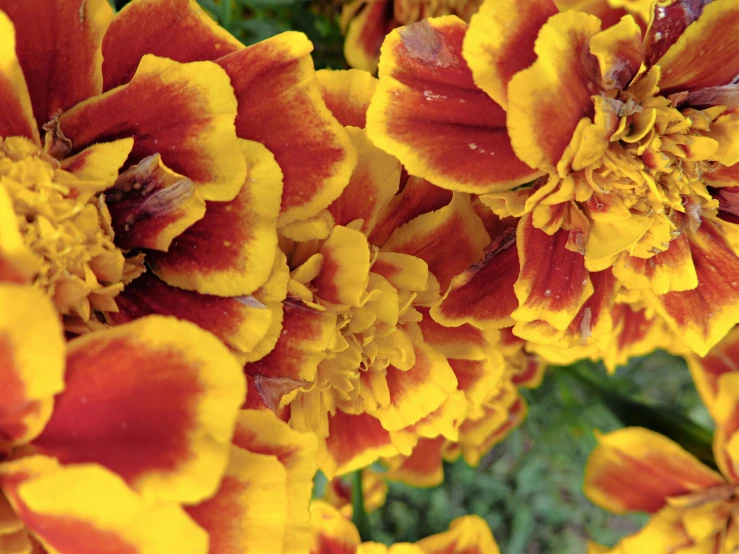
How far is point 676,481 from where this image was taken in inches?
37.0

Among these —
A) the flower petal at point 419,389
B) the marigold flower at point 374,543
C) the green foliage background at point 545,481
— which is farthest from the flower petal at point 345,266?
the green foliage background at point 545,481

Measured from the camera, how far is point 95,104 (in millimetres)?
493

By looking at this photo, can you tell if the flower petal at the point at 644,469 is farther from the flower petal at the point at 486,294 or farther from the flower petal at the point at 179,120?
the flower petal at the point at 179,120

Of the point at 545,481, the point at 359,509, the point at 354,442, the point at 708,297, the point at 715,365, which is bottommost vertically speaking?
the point at 545,481

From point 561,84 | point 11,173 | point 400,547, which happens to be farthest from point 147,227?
point 400,547

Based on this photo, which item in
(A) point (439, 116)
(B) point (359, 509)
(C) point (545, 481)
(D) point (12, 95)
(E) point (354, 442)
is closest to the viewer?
(D) point (12, 95)

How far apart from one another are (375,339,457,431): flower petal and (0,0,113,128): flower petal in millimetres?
360

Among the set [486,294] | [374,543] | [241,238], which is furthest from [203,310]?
[374,543]

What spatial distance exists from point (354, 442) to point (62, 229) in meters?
0.38

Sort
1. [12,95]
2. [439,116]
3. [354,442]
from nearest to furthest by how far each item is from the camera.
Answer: [12,95] → [439,116] → [354,442]

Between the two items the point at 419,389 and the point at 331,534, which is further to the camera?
the point at 331,534

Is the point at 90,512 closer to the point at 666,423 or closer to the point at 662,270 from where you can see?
the point at 662,270

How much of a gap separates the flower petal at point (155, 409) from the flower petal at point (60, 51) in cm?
21

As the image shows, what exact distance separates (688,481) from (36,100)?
2.93ft
